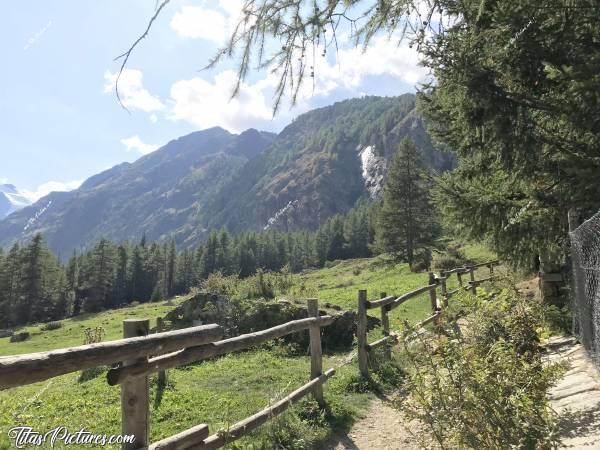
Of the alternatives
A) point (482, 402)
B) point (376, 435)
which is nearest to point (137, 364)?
point (482, 402)

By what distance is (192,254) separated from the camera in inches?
5005

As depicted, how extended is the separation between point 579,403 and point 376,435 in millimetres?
2552

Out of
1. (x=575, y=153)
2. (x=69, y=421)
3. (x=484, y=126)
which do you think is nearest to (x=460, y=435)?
(x=484, y=126)

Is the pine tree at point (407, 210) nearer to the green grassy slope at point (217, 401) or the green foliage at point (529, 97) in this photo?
the green grassy slope at point (217, 401)

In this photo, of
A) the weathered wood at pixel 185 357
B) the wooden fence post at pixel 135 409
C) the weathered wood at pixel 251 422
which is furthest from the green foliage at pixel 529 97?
the weathered wood at pixel 251 422

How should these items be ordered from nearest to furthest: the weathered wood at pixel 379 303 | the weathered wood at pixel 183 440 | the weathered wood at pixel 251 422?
the weathered wood at pixel 183 440 < the weathered wood at pixel 251 422 < the weathered wood at pixel 379 303

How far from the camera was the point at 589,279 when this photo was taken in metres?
5.66

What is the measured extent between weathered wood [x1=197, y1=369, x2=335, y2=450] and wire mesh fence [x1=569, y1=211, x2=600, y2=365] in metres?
3.69

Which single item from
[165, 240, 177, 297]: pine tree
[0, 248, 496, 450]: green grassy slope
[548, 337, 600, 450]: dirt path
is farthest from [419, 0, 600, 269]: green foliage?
[165, 240, 177, 297]: pine tree

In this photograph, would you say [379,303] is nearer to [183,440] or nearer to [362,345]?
[362,345]

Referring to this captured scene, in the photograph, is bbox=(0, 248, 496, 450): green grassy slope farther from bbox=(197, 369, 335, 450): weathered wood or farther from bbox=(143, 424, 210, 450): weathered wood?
bbox=(143, 424, 210, 450): weathered wood

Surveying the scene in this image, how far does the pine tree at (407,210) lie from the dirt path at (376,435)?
4132 cm

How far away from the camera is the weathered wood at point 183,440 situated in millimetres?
3744

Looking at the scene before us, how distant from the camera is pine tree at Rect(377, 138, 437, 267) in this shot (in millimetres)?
47531
